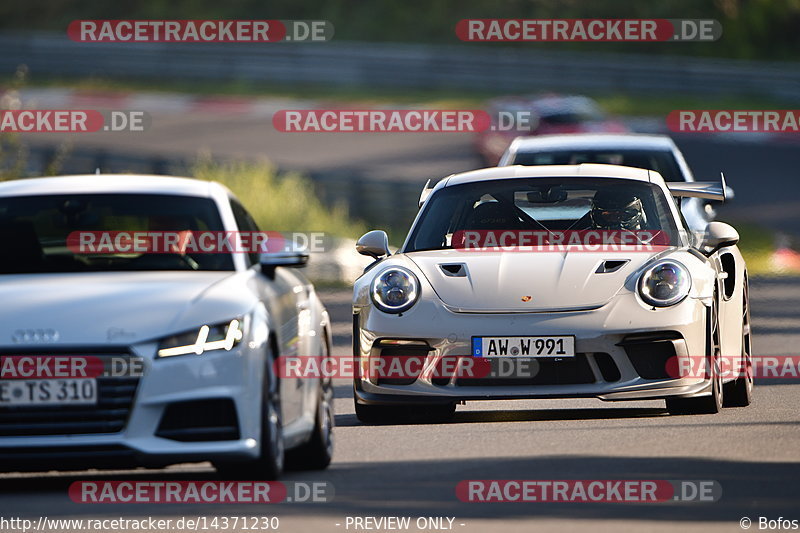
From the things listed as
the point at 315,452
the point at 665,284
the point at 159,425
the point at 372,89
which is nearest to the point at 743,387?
the point at 665,284

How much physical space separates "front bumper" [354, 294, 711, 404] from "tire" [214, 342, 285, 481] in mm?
1967

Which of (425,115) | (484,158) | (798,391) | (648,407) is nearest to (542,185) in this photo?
(648,407)

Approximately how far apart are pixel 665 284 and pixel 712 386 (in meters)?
0.62

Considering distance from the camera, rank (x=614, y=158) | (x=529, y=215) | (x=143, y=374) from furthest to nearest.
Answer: (x=614, y=158), (x=529, y=215), (x=143, y=374)

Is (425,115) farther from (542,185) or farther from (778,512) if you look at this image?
(778,512)

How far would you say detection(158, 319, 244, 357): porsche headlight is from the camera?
24.8ft

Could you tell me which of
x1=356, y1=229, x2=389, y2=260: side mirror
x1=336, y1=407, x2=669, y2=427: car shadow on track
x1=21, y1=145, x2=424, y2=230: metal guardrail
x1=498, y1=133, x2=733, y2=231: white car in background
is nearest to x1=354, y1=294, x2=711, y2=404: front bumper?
x1=336, y1=407, x2=669, y2=427: car shadow on track

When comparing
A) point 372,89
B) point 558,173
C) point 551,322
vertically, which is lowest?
point 551,322

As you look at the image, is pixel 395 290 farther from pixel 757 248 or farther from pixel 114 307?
pixel 757 248

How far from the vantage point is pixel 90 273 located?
8.34 meters

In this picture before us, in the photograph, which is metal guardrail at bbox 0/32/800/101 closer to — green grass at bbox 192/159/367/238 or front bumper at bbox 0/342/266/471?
green grass at bbox 192/159/367/238

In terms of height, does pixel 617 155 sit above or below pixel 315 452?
above

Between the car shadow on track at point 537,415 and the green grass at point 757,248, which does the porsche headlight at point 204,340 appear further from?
the green grass at point 757,248

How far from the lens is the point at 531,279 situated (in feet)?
32.6
